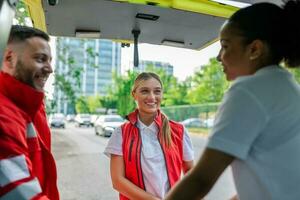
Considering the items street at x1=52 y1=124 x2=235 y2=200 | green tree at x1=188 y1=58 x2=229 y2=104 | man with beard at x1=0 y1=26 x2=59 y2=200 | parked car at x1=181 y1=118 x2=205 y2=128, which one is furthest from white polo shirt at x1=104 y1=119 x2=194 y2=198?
green tree at x1=188 y1=58 x2=229 y2=104

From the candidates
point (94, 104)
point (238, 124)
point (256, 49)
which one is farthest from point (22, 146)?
point (94, 104)

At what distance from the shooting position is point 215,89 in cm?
3127

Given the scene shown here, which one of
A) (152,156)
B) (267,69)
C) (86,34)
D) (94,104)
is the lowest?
(94,104)

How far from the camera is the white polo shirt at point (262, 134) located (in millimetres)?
1093

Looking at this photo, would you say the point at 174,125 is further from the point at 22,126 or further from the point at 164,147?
the point at 22,126

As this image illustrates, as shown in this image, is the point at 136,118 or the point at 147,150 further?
the point at 136,118

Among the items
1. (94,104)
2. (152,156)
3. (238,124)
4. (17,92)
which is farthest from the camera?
(94,104)

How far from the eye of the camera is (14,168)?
1164mm

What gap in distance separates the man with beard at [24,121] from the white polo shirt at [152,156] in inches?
32.1

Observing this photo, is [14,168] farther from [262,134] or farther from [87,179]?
[87,179]

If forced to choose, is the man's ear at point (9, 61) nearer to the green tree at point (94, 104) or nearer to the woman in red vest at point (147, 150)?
the woman in red vest at point (147, 150)

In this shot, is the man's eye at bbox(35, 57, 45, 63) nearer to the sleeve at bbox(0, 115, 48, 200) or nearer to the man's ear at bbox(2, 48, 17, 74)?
the man's ear at bbox(2, 48, 17, 74)

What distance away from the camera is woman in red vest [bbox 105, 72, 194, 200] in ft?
7.55

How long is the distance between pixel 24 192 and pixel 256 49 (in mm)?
876
